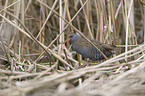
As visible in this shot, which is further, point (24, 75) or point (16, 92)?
point (24, 75)

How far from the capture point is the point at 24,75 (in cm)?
214

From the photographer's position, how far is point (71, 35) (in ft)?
10.8

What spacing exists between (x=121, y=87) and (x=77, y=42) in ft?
5.65

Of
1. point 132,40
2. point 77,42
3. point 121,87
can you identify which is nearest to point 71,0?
point 77,42

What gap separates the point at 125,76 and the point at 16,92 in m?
1.06

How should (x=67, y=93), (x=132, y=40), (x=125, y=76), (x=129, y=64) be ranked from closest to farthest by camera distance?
(x=67, y=93) → (x=125, y=76) → (x=129, y=64) → (x=132, y=40)

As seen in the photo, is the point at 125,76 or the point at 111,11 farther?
the point at 111,11

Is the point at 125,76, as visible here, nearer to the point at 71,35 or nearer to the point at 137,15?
the point at 71,35

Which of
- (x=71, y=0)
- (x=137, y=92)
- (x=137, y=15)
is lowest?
(x=137, y=92)

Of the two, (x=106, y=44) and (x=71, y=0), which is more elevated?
(x=71, y=0)

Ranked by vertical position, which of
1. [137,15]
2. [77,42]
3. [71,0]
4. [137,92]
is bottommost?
[137,92]

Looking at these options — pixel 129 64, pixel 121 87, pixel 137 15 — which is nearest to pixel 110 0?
pixel 129 64

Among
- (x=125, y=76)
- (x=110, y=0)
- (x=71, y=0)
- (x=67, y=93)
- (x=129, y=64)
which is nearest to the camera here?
(x=67, y=93)

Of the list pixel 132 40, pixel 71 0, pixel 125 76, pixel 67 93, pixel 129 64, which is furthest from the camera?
pixel 71 0
